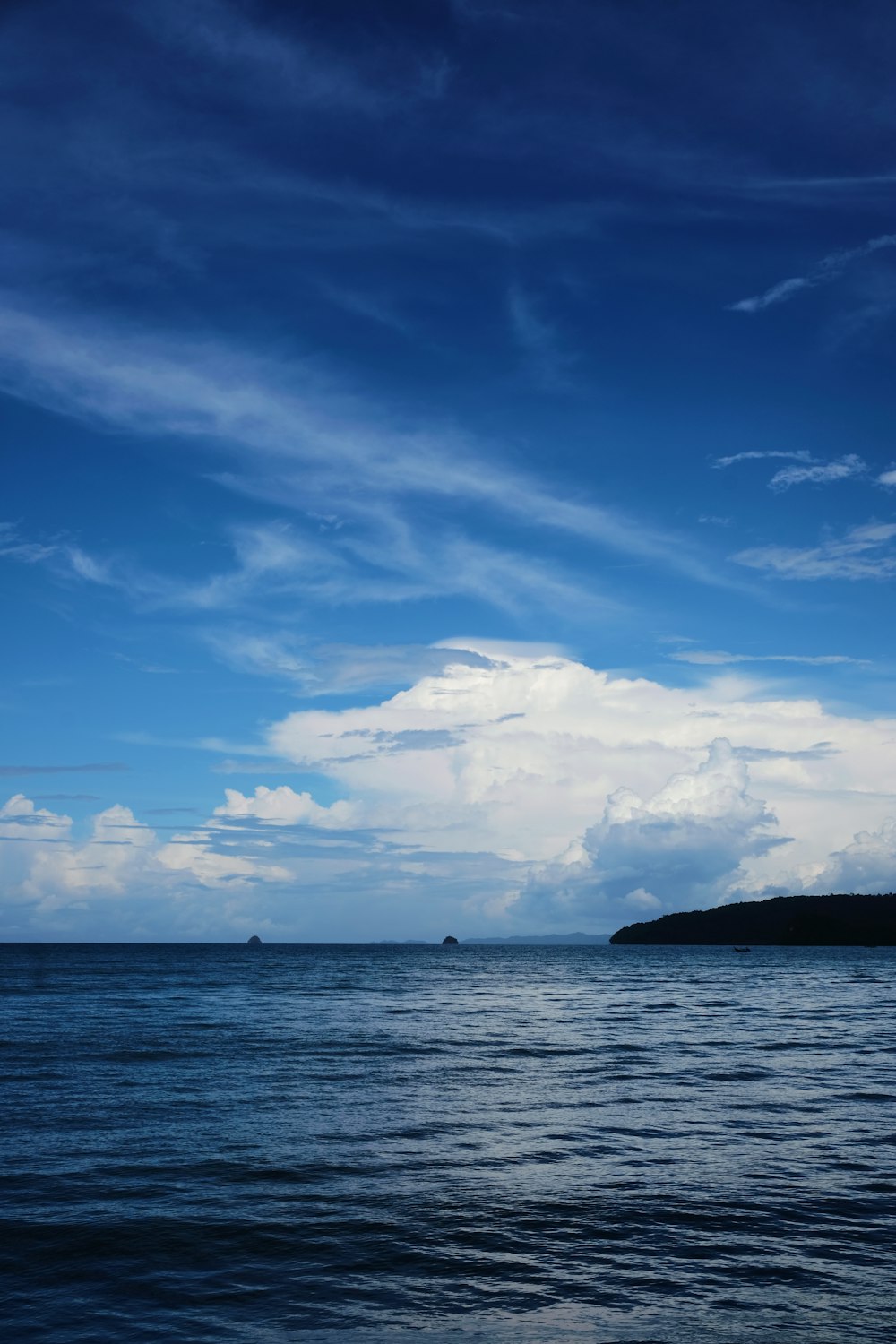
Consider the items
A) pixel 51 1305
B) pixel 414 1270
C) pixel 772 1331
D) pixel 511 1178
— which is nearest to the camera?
pixel 772 1331

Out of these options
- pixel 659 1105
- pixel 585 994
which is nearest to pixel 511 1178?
pixel 659 1105

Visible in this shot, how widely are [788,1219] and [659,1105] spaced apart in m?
11.1

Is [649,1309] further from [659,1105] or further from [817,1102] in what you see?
[817,1102]

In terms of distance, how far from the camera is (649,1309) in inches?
503

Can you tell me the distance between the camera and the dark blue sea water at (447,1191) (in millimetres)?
12836

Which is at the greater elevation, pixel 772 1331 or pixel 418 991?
pixel 772 1331

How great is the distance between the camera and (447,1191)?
18672mm

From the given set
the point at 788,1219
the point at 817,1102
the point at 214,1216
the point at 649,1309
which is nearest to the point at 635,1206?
the point at 788,1219

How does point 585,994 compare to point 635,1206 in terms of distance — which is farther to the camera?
point 585,994

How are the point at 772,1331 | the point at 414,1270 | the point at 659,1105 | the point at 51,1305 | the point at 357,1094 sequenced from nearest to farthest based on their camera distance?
the point at 772,1331 < the point at 51,1305 < the point at 414,1270 < the point at 659,1105 < the point at 357,1094

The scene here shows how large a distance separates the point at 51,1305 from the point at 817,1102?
2277 centimetres

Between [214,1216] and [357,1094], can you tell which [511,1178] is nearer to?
[214,1216]

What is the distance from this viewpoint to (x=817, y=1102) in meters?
28.3

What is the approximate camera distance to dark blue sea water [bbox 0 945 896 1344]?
42.1 feet
